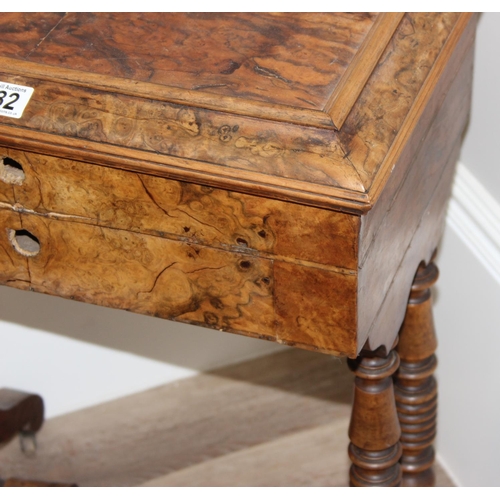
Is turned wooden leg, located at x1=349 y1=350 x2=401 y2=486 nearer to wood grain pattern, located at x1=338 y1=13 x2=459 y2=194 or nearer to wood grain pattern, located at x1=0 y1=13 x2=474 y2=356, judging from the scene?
wood grain pattern, located at x1=0 y1=13 x2=474 y2=356

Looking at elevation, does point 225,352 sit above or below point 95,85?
below

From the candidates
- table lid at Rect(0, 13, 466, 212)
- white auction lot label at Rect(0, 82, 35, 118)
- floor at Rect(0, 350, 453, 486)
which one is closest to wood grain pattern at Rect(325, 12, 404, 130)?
table lid at Rect(0, 13, 466, 212)

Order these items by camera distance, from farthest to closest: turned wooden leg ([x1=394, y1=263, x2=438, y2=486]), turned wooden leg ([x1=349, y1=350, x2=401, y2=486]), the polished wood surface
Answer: the polished wood surface → turned wooden leg ([x1=394, y1=263, x2=438, y2=486]) → turned wooden leg ([x1=349, y1=350, x2=401, y2=486])

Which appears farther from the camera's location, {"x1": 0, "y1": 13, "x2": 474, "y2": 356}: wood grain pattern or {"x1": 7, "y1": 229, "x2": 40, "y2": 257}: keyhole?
{"x1": 7, "y1": 229, "x2": 40, "y2": 257}: keyhole

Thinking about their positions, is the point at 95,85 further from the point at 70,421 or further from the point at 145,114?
the point at 70,421

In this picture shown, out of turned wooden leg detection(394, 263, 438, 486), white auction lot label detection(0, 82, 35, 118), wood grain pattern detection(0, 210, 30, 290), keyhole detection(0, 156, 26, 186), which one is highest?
white auction lot label detection(0, 82, 35, 118)

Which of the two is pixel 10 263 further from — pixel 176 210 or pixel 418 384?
pixel 418 384

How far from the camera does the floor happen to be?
5.22 ft

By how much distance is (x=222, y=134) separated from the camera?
0.96 m

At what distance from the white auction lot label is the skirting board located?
0.65 m

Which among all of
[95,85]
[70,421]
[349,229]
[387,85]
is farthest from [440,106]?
[70,421]

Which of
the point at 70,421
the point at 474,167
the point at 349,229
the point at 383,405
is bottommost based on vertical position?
the point at 70,421

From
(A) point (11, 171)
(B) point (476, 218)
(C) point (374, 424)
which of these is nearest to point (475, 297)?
(B) point (476, 218)
